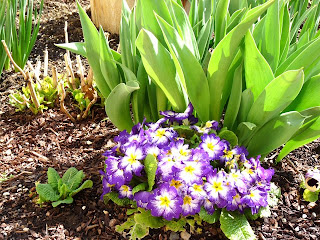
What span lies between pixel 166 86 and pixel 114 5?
1.80 metres

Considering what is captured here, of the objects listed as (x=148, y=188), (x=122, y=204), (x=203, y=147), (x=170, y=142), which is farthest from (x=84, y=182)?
(x=203, y=147)

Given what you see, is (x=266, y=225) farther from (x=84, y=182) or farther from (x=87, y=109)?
(x=87, y=109)

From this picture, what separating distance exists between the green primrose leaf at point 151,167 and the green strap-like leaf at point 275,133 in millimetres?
481

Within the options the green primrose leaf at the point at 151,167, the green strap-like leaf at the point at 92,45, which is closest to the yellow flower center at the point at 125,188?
the green primrose leaf at the point at 151,167

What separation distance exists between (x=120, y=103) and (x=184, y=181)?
44 centimetres

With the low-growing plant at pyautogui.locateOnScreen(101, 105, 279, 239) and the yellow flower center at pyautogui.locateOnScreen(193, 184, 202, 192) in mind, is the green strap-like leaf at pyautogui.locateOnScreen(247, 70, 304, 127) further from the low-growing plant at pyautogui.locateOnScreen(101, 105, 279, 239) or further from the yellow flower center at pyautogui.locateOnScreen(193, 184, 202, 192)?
the yellow flower center at pyautogui.locateOnScreen(193, 184, 202, 192)

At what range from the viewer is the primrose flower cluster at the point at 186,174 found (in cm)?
141

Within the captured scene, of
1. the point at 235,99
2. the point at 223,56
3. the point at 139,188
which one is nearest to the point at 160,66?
the point at 223,56

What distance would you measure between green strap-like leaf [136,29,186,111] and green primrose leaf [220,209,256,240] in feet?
1.50

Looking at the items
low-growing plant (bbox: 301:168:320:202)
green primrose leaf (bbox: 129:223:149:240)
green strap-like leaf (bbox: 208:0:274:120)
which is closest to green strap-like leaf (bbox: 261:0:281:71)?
green strap-like leaf (bbox: 208:0:274:120)

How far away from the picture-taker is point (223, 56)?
4.81ft

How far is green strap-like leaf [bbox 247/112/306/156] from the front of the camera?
146 centimetres

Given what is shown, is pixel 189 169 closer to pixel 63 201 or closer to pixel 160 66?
pixel 160 66

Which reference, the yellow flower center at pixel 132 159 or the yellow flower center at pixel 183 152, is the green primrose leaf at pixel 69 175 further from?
→ the yellow flower center at pixel 183 152
